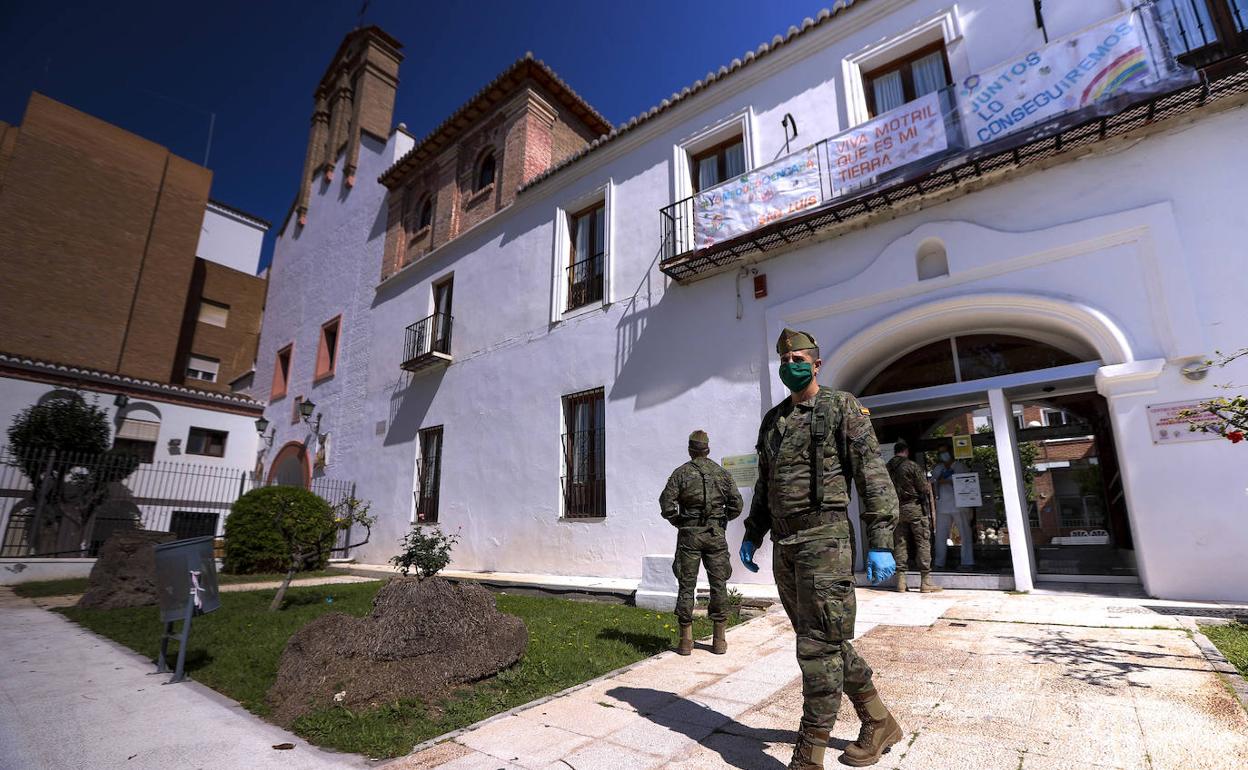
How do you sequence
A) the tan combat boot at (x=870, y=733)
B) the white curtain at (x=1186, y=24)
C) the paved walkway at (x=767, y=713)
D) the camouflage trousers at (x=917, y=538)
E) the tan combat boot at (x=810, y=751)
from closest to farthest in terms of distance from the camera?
the tan combat boot at (x=810, y=751)
the tan combat boot at (x=870, y=733)
the paved walkway at (x=767, y=713)
the white curtain at (x=1186, y=24)
the camouflage trousers at (x=917, y=538)

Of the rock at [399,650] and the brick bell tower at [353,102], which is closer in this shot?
the rock at [399,650]

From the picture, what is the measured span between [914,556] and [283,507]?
480 inches

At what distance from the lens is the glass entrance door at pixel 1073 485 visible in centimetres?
722

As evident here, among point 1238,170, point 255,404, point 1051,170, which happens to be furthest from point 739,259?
point 255,404

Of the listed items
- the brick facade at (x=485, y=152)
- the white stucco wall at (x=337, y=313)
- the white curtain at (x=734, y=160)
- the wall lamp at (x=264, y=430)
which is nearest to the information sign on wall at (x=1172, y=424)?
the white curtain at (x=734, y=160)

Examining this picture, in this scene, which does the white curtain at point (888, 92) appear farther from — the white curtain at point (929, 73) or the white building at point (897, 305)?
the white curtain at point (929, 73)

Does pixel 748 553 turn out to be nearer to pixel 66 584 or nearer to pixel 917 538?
pixel 917 538

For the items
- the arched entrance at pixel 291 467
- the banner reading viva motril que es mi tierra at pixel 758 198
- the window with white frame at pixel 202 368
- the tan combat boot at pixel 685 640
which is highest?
the window with white frame at pixel 202 368

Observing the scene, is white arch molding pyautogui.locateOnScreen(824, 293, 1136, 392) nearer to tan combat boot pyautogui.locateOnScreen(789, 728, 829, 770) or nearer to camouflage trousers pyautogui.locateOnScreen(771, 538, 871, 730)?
camouflage trousers pyautogui.locateOnScreen(771, 538, 871, 730)

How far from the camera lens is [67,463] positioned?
1334cm

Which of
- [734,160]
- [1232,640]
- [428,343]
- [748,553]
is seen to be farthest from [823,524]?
[428,343]

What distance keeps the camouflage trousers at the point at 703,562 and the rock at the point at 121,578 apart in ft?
25.1

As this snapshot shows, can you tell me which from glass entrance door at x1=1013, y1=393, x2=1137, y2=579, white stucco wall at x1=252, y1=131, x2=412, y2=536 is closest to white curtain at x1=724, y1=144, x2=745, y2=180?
glass entrance door at x1=1013, y1=393, x2=1137, y2=579

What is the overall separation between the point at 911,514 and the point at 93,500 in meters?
16.9
